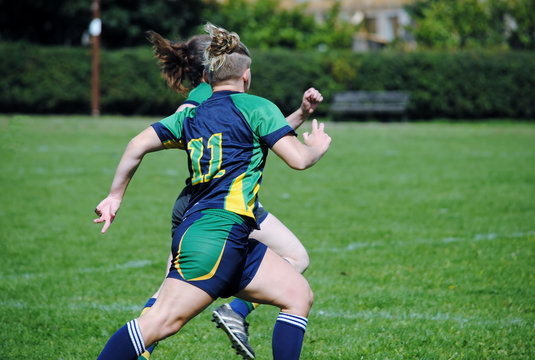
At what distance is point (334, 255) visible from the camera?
666cm

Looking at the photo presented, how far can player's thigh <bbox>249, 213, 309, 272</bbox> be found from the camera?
414 centimetres

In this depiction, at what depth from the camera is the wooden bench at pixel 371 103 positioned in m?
25.5

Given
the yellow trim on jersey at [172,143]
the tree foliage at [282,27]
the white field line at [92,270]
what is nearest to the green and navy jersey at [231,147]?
the yellow trim on jersey at [172,143]

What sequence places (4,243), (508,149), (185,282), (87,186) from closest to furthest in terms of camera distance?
(185,282) → (4,243) → (87,186) → (508,149)

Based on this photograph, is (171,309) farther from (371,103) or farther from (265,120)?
(371,103)

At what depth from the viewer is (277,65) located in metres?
27.4

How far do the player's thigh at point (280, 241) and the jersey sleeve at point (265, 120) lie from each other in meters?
1.11

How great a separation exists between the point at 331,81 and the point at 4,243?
2159 cm

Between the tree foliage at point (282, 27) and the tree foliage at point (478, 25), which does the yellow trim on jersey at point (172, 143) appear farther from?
the tree foliage at point (282, 27)

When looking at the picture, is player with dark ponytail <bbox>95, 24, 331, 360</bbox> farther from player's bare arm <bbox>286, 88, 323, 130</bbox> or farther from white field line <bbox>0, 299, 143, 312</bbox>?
white field line <bbox>0, 299, 143, 312</bbox>

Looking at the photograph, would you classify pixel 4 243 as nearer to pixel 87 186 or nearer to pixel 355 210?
pixel 87 186

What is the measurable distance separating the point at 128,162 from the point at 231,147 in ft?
1.86

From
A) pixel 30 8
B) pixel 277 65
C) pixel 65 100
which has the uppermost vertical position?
pixel 30 8

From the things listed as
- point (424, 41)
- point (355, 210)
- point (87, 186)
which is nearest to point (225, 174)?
point (355, 210)
